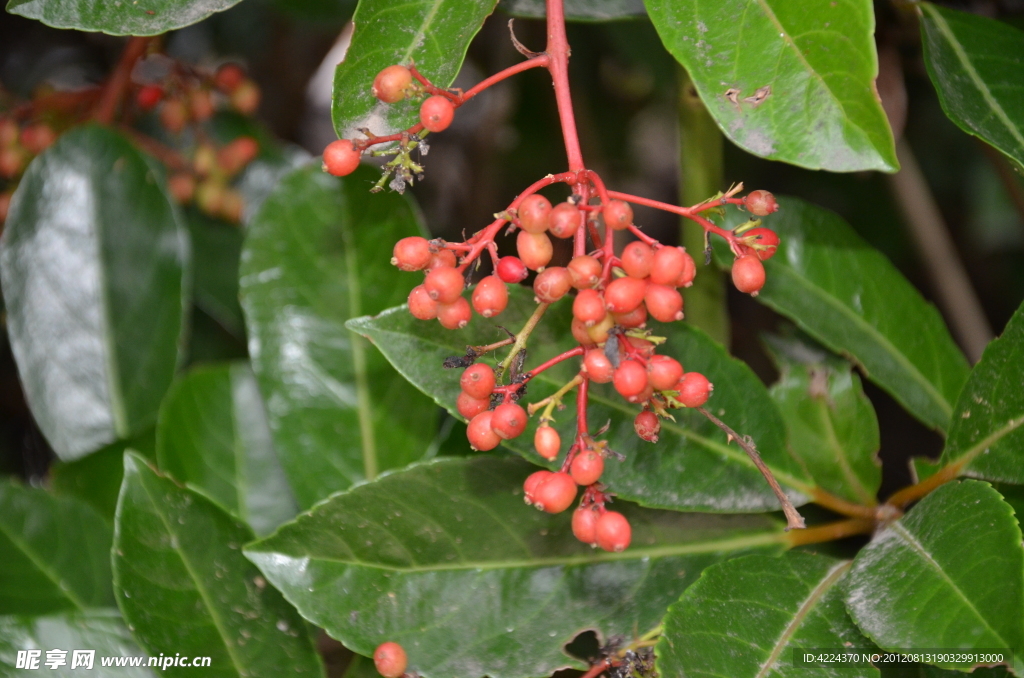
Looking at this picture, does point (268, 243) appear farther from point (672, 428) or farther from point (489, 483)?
point (672, 428)

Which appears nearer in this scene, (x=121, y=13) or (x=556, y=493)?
(x=556, y=493)

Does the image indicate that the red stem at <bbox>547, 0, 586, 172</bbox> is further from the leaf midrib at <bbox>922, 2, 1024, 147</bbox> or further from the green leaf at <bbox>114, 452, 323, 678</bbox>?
the green leaf at <bbox>114, 452, 323, 678</bbox>

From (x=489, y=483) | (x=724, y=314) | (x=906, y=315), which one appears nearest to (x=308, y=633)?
(x=489, y=483)

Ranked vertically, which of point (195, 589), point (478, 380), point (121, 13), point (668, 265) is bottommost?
point (195, 589)

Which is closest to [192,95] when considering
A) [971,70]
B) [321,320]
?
[321,320]

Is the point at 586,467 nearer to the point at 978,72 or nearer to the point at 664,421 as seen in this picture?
the point at 664,421

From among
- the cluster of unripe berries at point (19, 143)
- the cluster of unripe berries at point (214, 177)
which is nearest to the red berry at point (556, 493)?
the cluster of unripe berries at point (214, 177)
